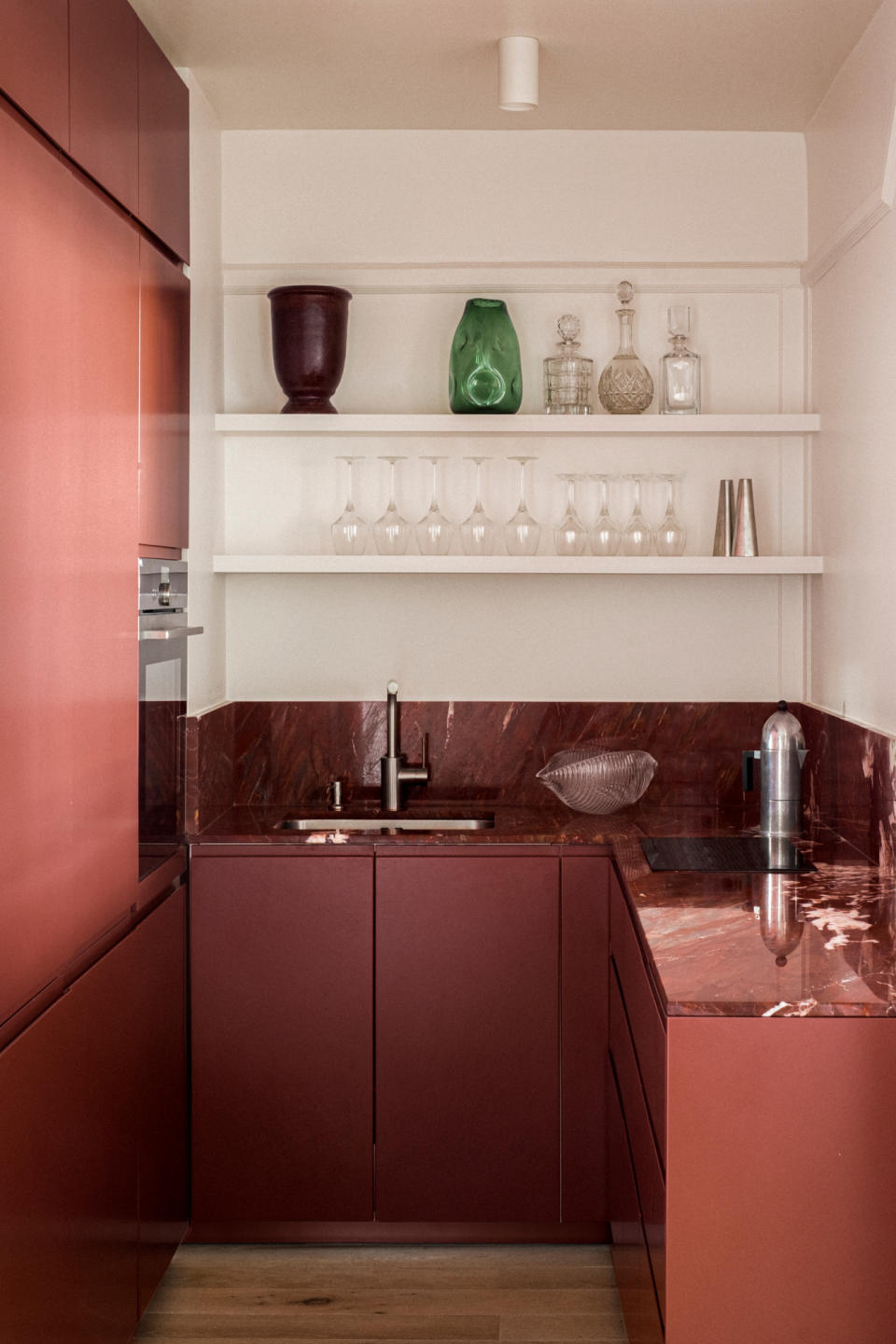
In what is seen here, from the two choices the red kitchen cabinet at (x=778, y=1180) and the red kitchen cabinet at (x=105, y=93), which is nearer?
the red kitchen cabinet at (x=778, y=1180)

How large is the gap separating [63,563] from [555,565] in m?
1.45

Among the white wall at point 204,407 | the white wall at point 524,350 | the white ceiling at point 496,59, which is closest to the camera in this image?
the white ceiling at point 496,59

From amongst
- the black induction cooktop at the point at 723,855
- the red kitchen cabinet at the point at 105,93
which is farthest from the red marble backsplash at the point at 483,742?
the red kitchen cabinet at the point at 105,93

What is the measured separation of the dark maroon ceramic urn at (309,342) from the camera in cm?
316

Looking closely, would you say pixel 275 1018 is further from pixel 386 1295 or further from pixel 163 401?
pixel 163 401

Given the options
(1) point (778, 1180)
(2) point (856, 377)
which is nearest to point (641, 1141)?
(1) point (778, 1180)

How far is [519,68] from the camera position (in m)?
2.75

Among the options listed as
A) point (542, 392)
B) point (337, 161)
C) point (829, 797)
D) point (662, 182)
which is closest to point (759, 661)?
point (829, 797)

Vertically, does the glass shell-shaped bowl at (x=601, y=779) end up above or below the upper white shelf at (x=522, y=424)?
below

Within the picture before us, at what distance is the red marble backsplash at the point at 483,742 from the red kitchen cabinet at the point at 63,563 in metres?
0.96

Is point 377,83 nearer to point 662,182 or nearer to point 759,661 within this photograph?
point 662,182

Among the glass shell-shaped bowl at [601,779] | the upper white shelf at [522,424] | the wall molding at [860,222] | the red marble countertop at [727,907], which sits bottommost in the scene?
the red marble countertop at [727,907]

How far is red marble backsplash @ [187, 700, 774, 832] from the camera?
11.1 ft

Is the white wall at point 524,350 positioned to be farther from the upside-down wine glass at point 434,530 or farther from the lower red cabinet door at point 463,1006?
the lower red cabinet door at point 463,1006
